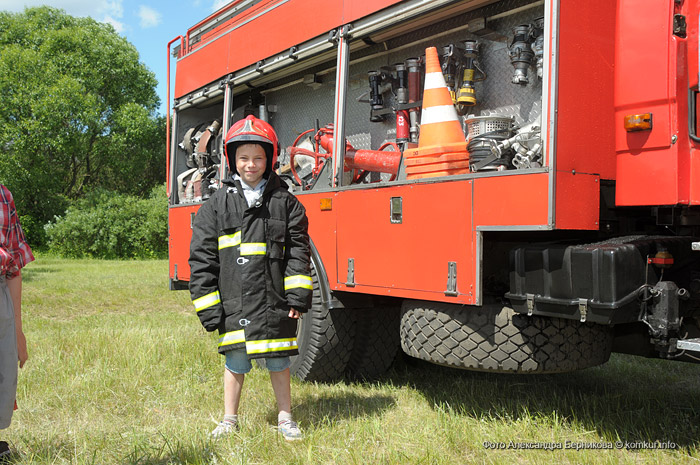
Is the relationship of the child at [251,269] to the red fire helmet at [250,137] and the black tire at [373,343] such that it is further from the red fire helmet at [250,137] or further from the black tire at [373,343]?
the black tire at [373,343]

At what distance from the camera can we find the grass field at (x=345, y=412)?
3.19m

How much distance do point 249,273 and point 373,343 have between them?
5.57 feet

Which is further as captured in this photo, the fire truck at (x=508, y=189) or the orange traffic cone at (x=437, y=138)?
the orange traffic cone at (x=437, y=138)

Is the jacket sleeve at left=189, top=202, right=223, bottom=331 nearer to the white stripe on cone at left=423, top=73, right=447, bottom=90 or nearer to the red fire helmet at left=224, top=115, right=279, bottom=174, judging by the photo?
the red fire helmet at left=224, top=115, right=279, bottom=174

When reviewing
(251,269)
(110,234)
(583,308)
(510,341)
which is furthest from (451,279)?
Result: (110,234)

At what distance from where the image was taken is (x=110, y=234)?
917 inches

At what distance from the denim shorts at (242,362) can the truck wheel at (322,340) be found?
94 centimetres

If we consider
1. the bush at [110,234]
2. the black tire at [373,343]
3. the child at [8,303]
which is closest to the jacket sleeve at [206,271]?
the child at [8,303]

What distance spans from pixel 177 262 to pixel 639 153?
449cm

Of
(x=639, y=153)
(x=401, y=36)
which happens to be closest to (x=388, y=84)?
(x=401, y=36)

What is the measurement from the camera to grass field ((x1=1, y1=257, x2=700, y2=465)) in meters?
3.19

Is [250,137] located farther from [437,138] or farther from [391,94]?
[391,94]

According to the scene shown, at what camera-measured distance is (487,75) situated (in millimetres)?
4207

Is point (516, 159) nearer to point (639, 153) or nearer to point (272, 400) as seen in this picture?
point (639, 153)
